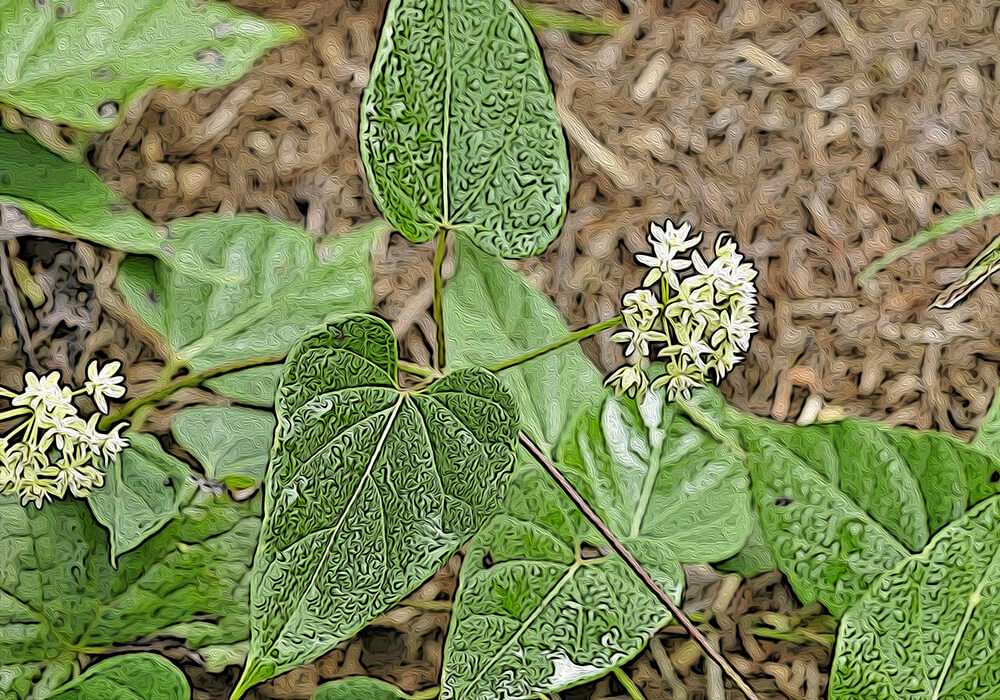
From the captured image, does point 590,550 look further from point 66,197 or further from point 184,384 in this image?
point 66,197

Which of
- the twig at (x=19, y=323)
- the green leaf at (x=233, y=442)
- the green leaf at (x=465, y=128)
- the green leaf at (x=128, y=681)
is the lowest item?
the green leaf at (x=128, y=681)

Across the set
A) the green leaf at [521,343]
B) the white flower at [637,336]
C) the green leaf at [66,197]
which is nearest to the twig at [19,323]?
the green leaf at [66,197]

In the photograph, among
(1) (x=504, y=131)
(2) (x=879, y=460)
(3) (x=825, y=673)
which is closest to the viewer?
(1) (x=504, y=131)

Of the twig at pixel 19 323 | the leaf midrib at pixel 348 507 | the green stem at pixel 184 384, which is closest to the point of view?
the leaf midrib at pixel 348 507

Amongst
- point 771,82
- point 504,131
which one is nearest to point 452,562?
point 504,131

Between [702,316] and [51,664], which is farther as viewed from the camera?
[51,664]

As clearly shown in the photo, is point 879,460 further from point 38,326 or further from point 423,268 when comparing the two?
point 38,326

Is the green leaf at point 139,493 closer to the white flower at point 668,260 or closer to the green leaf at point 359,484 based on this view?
the green leaf at point 359,484
